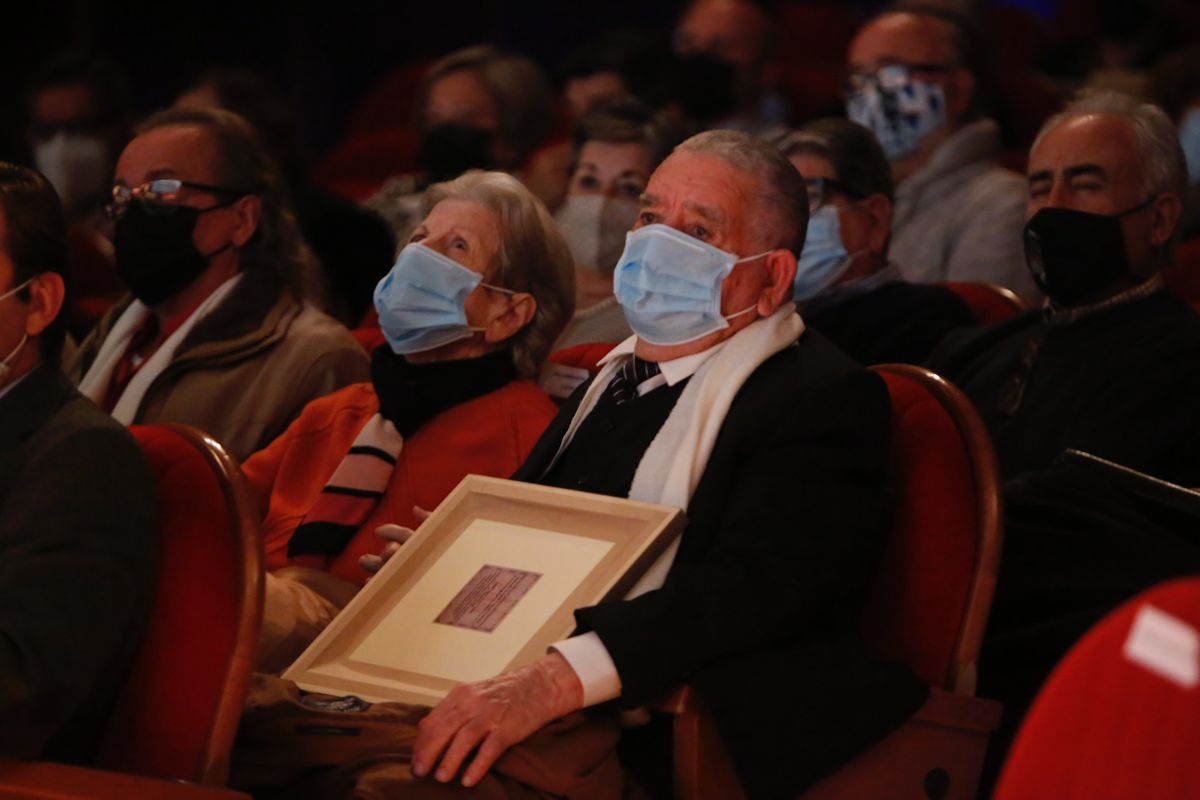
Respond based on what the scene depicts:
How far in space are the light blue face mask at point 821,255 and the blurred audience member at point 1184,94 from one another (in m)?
1.63

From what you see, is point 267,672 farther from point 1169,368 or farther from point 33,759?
point 1169,368

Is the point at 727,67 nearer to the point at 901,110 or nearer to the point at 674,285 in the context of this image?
the point at 901,110

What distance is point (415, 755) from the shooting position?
241 cm

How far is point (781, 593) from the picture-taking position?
2.54 meters

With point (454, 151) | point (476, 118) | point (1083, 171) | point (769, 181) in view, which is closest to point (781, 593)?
point (769, 181)

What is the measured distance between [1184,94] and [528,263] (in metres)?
2.83


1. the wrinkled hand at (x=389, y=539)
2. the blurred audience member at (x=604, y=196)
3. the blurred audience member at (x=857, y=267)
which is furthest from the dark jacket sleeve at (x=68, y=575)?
the blurred audience member at (x=857, y=267)

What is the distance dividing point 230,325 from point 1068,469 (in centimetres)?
165

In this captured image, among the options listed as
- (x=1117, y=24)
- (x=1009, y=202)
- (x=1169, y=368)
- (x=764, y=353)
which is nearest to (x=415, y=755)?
(x=764, y=353)

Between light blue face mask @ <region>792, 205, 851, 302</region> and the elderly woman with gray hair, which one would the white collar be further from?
light blue face mask @ <region>792, 205, 851, 302</region>

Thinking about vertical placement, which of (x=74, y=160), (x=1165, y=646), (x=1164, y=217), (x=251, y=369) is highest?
(x=1165, y=646)

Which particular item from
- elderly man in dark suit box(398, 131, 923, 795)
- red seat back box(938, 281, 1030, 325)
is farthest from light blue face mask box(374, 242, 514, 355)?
red seat back box(938, 281, 1030, 325)

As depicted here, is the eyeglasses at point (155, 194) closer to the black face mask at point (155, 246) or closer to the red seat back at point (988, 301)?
the black face mask at point (155, 246)

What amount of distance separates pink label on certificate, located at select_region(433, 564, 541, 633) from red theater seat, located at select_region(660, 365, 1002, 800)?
0.29 metres
